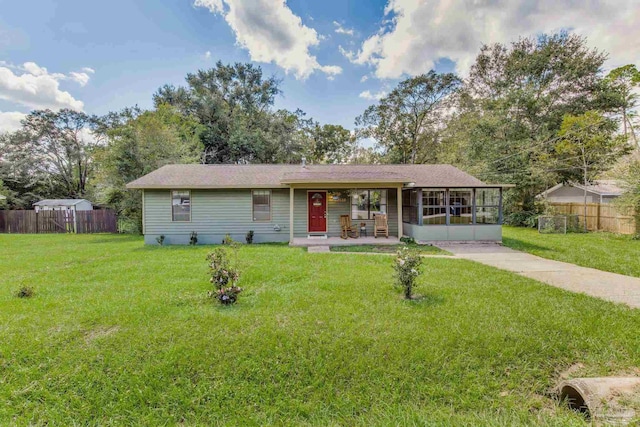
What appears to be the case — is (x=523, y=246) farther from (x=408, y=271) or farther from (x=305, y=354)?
(x=305, y=354)

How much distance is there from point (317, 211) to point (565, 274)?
7664mm

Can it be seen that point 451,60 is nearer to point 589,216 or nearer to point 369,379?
point 589,216

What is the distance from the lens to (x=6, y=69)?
15.4 metres

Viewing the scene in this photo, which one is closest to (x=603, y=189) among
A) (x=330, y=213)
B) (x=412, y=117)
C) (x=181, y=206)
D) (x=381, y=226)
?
(x=412, y=117)

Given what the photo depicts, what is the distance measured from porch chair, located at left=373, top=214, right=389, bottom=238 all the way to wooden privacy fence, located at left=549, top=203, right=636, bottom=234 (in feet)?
33.2

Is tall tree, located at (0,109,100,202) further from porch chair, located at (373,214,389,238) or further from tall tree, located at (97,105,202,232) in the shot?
porch chair, located at (373,214,389,238)

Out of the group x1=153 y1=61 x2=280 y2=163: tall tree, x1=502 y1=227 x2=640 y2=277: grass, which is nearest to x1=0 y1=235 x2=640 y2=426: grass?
x1=502 y1=227 x2=640 y2=277: grass

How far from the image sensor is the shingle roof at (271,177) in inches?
400

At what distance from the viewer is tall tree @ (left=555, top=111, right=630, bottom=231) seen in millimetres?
14906

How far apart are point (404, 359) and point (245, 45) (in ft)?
63.9

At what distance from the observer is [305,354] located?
3.05 meters

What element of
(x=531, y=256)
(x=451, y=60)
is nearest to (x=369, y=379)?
(x=531, y=256)

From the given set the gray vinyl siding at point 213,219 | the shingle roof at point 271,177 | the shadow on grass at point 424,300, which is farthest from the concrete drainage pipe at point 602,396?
the gray vinyl siding at point 213,219

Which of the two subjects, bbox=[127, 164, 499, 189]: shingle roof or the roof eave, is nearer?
bbox=[127, 164, 499, 189]: shingle roof
